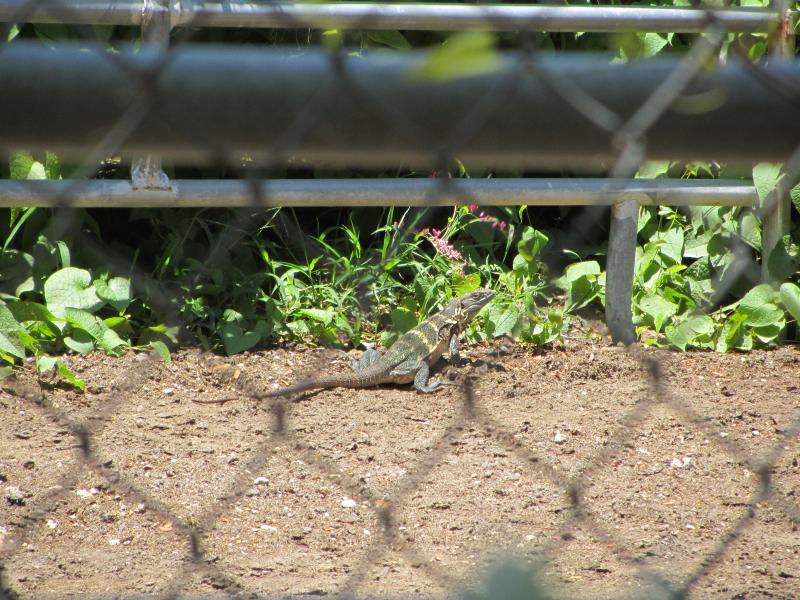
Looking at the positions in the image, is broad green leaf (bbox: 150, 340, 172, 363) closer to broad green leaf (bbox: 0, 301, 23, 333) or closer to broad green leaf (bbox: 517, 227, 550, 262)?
broad green leaf (bbox: 0, 301, 23, 333)

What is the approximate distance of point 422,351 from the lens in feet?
9.91

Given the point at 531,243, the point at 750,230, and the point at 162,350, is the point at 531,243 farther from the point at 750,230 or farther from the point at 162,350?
the point at 162,350

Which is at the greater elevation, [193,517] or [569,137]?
[569,137]

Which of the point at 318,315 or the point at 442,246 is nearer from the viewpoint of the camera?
the point at 318,315

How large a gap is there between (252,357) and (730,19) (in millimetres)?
1640

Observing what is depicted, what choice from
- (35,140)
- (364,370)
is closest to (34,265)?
(364,370)

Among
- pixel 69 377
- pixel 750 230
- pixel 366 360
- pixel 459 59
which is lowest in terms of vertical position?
pixel 459 59

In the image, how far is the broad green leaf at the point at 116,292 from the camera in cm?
271

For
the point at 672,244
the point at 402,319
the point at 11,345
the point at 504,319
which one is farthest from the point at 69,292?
the point at 672,244

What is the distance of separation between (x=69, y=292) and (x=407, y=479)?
124 cm

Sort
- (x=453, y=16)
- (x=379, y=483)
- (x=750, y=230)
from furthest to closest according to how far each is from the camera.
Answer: (x=750, y=230), (x=379, y=483), (x=453, y=16)

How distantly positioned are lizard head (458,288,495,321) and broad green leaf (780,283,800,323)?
89 cm

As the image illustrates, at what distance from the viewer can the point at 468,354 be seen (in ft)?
9.97

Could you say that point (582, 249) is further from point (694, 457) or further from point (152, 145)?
point (152, 145)
